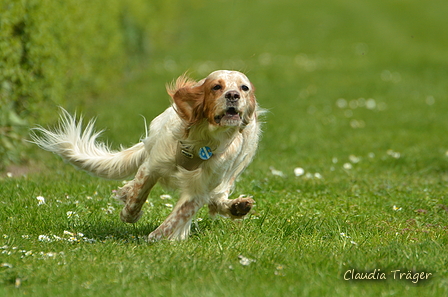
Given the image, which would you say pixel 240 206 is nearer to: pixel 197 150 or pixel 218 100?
pixel 197 150

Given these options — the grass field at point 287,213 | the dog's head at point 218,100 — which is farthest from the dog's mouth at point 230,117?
the grass field at point 287,213

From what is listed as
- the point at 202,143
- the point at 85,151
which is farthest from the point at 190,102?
the point at 85,151

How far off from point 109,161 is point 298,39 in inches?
653

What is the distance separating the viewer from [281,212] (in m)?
5.28

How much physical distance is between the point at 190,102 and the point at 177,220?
31.1 inches

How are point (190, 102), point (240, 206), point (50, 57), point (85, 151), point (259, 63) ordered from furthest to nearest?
point (259, 63), point (50, 57), point (85, 151), point (240, 206), point (190, 102)

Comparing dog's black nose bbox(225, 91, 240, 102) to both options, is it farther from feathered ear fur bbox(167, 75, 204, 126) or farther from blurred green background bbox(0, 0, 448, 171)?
blurred green background bbox(0, 0, 448, 171)

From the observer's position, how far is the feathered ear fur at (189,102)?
4.21 meters

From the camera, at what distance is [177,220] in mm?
4383

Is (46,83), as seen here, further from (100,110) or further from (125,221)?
(125,221)

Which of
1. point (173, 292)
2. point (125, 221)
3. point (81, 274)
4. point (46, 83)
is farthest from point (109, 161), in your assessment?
point (46, 83)

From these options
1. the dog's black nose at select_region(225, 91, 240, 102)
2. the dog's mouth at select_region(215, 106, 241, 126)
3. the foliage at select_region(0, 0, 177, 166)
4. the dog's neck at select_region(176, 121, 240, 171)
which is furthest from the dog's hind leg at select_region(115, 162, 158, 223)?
the foliage at select_region(0, 0, 177, 166)

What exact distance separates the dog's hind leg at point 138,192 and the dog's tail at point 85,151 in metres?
0.33

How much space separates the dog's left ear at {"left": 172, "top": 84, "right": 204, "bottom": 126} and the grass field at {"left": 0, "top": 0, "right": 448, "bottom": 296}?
0.63m
